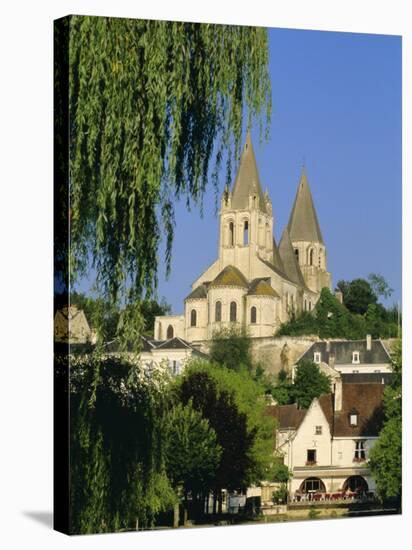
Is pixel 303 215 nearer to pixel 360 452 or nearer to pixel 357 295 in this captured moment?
pixel 357 295

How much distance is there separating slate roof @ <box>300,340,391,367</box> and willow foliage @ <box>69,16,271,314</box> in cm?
217

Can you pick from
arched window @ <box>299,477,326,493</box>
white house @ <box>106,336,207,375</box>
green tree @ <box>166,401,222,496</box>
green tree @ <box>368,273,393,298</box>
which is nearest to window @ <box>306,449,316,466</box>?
arched window @ <box>299,477,326,493</box>

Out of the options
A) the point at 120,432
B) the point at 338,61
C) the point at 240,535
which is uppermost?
the point at 338,61

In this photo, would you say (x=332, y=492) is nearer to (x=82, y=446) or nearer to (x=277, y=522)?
(x=277, y=522)

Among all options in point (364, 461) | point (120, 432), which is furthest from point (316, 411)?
point (120, 432)

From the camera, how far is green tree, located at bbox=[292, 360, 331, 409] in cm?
1795

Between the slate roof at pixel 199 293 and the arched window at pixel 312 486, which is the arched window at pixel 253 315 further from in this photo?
the arched window at pixel 312 486

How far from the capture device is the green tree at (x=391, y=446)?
18.3 metres

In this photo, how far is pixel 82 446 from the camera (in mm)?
16250

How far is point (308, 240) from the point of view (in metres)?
17.7

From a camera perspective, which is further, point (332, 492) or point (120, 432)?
point (332, 492)

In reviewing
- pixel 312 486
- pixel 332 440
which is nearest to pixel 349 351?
pixel 332 440

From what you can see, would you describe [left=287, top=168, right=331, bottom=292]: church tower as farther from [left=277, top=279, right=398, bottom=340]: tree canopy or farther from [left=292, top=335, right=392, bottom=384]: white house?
[left=292, top=335, right=392, bottom=384]: white house

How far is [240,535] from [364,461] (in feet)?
6.05
